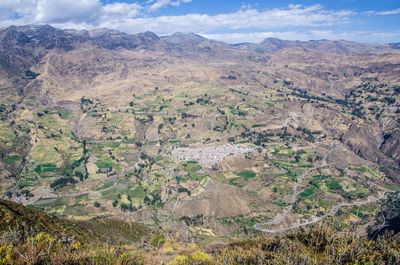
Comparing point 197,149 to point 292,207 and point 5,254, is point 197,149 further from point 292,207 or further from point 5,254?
point 5,254

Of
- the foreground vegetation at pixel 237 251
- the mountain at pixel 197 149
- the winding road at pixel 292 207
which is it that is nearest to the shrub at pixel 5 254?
the foreground vegetation at pixel 237 251

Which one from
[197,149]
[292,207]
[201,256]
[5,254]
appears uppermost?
[5,254]

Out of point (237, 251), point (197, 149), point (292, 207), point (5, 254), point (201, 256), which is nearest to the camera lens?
point (5, 254)

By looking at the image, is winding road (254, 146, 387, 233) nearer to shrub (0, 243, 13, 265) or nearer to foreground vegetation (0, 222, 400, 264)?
foreground vegetation (0, 222, 400, 264)

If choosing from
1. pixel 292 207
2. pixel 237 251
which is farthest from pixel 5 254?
pixel 292 207

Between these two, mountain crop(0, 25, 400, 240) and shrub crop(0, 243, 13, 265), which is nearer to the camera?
shrub crop(0, 243, 13, 265)

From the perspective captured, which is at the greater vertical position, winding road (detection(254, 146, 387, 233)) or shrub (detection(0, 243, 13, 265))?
shrub (detection(0, 243, 13, 265))

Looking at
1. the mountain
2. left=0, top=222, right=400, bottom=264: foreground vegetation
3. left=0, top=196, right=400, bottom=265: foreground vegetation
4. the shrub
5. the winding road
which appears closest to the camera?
the shrub

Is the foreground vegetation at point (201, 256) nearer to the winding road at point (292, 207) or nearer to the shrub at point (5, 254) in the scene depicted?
the shrub at point (5, 254)

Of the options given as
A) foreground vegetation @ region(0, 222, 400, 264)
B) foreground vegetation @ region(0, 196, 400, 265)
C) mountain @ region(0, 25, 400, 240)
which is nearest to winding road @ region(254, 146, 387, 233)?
mountain @ region(0, 25, 400, 240)
